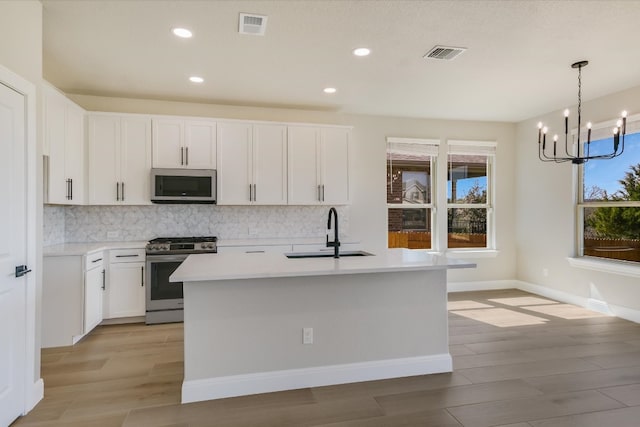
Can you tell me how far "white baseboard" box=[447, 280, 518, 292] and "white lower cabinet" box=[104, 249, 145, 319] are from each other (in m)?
4.40

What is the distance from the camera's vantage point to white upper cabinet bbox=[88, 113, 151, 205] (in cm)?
432

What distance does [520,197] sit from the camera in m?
6.00

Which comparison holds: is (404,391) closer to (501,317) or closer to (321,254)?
(321,254)

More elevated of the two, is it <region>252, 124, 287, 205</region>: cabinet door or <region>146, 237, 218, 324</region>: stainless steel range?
<region>252, 124, 287, 205</region>: cabinet door

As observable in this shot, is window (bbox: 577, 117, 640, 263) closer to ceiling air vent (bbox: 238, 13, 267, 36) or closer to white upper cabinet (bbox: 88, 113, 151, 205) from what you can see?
ceiling air vent (bbox: 238, 13, 267, 36)

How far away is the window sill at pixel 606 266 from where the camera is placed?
430 centimetres

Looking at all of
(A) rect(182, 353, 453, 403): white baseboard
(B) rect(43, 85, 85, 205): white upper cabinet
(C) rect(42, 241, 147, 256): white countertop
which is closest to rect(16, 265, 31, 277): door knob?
(A) rect(182, 353, 453, 403): white baseboard

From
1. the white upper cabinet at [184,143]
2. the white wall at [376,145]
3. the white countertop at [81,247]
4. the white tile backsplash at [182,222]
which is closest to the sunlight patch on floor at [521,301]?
the white wall at [376,145]

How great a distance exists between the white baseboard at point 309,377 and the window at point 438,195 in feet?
9.64

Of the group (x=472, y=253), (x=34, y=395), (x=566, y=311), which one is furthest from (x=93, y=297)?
(x=566, y=311)

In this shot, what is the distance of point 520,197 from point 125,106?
600cm

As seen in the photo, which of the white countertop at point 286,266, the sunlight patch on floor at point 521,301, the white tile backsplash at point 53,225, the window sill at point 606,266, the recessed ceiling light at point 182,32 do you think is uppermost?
the recessed ceiling light at point 182,32

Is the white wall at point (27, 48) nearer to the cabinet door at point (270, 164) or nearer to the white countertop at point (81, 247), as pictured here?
the white countertop at point (81, 247)

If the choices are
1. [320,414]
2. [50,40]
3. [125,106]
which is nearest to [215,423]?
[320,414]
